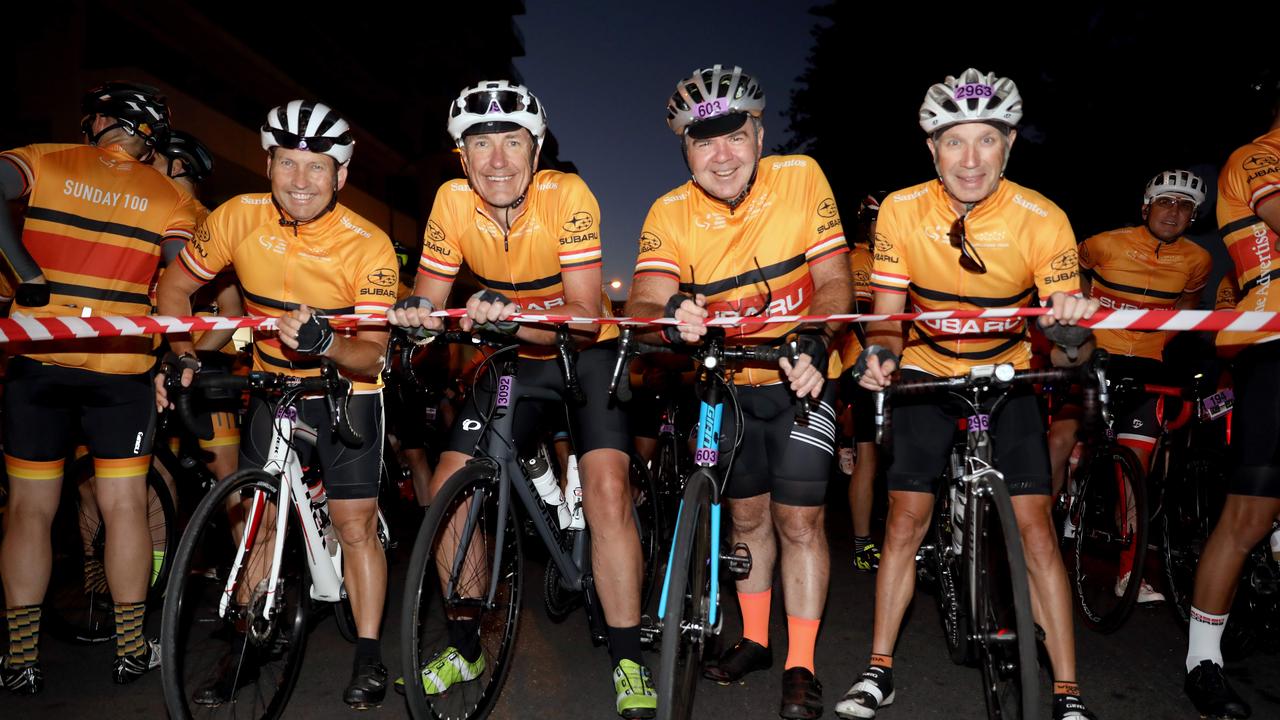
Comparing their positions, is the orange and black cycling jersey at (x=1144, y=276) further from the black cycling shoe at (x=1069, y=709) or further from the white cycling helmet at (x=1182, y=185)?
the black cycling shoe at (x=1069, y=709)

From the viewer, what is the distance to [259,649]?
3.40 meters

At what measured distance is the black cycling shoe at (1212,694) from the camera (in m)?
3.47

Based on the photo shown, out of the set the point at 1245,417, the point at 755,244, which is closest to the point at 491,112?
the point at 755,244

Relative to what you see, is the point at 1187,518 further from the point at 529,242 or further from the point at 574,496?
the point at 529,242

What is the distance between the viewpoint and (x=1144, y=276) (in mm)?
5703

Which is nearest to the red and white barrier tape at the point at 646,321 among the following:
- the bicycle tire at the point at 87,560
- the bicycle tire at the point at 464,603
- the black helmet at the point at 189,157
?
the bicycle tire at the point at 464,603

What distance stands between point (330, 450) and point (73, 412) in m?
1.37

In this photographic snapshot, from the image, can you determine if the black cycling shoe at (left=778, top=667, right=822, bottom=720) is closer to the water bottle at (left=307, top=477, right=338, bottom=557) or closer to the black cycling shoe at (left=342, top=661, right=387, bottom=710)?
the black cycling shoe at (left=342, top=661, right=387, bottom=710)

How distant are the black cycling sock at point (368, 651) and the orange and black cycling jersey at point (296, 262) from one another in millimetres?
1161

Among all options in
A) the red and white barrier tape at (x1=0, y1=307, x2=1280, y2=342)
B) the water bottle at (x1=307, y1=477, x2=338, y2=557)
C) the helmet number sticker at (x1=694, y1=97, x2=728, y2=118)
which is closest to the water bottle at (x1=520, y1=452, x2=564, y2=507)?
the red and white barrier tape at (x1=0, y1=307, x2=1280, y2=342)

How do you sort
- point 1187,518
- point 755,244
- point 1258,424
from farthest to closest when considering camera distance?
point 1187,518, point 755,244, point 1258,424

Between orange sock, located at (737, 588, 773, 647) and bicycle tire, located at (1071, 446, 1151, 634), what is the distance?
2101mm

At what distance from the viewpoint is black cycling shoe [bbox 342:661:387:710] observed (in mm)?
3537

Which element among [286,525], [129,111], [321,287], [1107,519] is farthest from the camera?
[1107,519]
